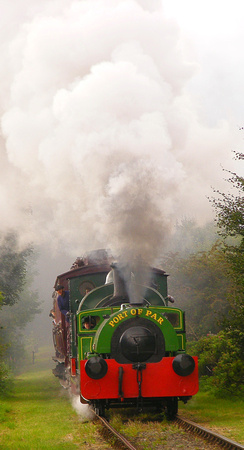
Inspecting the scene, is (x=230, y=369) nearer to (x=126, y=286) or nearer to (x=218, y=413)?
(x=218, y=413)

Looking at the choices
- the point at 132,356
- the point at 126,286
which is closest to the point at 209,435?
the point at 132,356

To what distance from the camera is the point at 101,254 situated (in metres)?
13.3

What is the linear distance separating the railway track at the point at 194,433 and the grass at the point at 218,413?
1.01ft

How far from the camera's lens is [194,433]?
321 inches

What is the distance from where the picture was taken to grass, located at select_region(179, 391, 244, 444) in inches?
329

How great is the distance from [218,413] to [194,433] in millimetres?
2313

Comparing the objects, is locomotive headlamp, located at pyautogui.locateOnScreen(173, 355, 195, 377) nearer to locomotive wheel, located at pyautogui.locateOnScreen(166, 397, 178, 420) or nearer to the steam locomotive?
the steam locomotive

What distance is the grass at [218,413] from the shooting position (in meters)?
8.37

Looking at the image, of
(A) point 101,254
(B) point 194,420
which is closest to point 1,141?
(A) point 101,254

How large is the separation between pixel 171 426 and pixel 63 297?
18.9ft

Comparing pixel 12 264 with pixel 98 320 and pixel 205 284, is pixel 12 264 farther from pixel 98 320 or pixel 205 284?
pixel 98 320

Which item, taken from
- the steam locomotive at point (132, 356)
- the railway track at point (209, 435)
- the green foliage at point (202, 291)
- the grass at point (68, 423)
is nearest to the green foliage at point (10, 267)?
the green foliage at point (202, 291)

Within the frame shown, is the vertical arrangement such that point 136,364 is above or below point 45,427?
above

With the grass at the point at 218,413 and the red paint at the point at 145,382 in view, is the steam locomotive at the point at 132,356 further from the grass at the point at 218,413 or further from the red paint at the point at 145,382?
the grass at the point at 218,413
